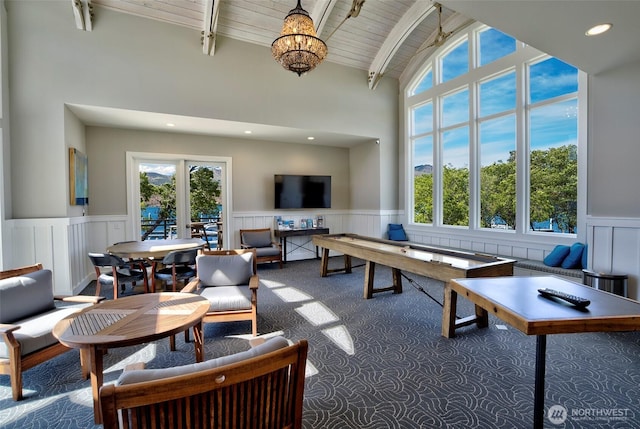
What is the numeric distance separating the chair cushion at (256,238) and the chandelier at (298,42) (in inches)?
150

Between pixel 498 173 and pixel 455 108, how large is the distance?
166 cm

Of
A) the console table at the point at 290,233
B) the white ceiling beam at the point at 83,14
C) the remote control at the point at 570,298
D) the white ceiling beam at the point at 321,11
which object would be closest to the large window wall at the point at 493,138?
the console table at the point at 290,233

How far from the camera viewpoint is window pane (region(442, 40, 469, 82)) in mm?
5840

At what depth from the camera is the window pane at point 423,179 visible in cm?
664

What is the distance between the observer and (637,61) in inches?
125

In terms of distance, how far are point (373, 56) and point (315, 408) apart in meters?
6.63

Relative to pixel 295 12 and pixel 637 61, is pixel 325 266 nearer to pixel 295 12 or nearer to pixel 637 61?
pixel 295 12

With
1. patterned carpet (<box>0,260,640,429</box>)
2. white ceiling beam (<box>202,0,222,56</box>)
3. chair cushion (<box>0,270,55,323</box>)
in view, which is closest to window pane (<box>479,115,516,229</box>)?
patterned carpet (<box>0,260,640,429</box>)

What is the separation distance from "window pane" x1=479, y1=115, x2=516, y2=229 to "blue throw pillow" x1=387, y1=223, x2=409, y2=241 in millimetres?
1743

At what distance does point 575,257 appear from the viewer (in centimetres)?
409

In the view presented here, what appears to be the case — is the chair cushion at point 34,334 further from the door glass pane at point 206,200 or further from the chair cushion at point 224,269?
the door glass pane at point 206,200

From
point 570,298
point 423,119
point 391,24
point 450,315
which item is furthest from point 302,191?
point 570,298

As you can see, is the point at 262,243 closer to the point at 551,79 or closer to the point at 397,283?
the point at 397,283

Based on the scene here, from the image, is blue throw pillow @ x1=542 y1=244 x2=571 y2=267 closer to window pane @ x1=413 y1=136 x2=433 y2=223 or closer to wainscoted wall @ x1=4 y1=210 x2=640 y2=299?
wainscoted wall @ x1=4 y1=210 x2=640 y2=299
